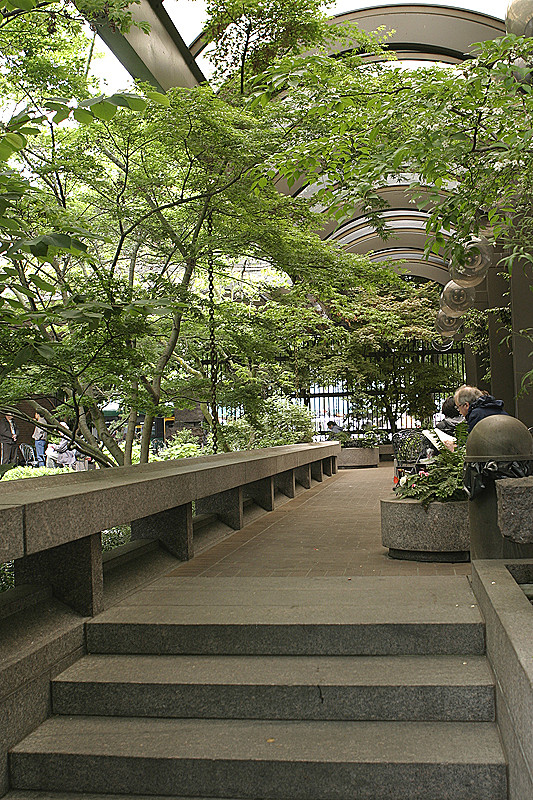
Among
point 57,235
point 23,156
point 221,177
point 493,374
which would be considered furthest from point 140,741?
point 493,374

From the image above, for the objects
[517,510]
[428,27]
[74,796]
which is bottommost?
[74,796]

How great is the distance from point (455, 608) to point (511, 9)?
3.31 meters

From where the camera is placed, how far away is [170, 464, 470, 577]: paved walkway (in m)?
6.00

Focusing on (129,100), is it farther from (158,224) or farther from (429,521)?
(158,224)

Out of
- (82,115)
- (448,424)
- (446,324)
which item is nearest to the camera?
(82,115)

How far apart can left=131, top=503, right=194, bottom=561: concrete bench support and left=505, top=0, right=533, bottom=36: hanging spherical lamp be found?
4383mm

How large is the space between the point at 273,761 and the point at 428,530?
3096 millimetres

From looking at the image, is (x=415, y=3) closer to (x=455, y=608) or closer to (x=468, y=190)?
(x=468, y=190)

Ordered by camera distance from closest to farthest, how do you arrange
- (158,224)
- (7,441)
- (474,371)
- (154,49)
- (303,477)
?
(154,49) → (158,224) → (303,477) → (7,441) → (474,371)

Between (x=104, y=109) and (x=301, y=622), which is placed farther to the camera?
(x=301, y=622)

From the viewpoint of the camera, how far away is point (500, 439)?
204 inches

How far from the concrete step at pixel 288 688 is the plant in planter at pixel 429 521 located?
2.06 m

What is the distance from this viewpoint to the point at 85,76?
28.5 ft

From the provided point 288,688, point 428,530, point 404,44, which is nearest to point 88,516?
point 288,688
